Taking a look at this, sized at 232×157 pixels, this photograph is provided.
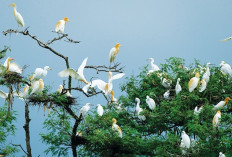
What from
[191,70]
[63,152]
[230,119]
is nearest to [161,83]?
Answer: [191,70]

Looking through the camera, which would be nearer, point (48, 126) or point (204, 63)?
point (48, 126)

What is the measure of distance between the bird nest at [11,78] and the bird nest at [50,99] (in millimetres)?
346

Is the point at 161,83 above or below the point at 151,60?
below

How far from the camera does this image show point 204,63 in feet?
25.3

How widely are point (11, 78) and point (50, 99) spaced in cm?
69

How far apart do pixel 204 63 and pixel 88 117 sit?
2.67 meters

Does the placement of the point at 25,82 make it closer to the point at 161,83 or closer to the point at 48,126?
the point at 48,126

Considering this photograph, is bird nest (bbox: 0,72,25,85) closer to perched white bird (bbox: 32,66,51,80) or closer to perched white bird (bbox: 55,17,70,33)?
perched white bird (bbox: 32,66,51,80)

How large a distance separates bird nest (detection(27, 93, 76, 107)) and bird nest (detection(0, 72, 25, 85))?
346 mm

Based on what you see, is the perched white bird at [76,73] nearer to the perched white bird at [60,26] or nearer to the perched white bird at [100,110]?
the perched white bird at [100,110]

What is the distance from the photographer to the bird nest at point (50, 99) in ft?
19.3

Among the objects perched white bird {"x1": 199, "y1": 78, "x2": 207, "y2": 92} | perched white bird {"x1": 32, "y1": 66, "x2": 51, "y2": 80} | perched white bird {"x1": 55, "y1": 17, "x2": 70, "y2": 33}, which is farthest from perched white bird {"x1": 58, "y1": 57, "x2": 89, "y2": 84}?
perched white bird {"x1": 199, "y1": 78, "x2": 207, "y2": 92}

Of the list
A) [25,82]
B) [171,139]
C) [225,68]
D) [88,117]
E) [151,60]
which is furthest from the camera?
[151,60]

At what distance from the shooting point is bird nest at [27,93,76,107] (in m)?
5.88
